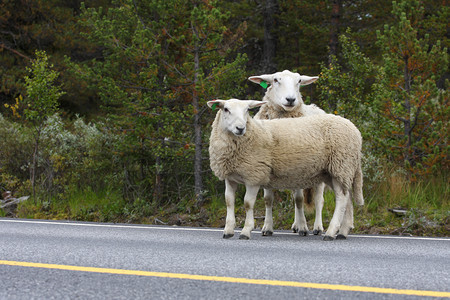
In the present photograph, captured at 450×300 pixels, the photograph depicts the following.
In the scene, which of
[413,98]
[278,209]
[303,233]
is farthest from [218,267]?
[413,98]

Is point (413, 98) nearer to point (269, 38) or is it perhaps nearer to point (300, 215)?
point (300, 215)

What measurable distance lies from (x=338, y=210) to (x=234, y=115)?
177cm

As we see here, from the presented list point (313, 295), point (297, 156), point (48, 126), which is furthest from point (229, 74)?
point (313, 295)

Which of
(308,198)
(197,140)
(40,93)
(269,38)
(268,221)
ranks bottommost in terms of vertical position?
(268,221)

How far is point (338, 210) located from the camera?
6918 millimetres

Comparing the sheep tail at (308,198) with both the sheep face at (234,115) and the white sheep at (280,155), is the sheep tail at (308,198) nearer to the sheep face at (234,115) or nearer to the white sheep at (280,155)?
the white sheep at (280,155)

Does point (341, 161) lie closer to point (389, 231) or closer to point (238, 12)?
point (389, 231)

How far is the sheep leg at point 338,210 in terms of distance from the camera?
6770mm

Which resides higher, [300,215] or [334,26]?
[334,26]

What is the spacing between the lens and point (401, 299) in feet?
12.1

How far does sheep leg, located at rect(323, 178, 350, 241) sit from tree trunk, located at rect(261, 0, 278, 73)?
1289 centimetres

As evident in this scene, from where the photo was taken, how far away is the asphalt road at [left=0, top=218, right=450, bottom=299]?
12.7ft

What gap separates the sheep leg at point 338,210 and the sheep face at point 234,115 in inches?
59.0

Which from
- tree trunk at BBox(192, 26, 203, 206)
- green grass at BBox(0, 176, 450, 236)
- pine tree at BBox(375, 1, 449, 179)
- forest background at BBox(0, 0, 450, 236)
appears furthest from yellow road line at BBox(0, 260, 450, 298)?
tree trunk at BBox(192, 26, 203, 206)
